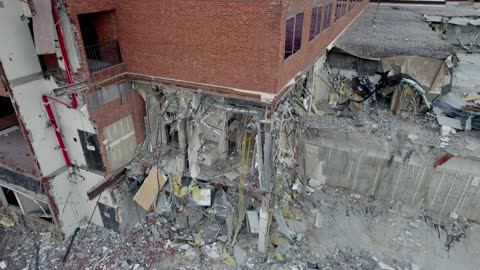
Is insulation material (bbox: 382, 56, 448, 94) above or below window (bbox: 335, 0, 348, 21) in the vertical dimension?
below

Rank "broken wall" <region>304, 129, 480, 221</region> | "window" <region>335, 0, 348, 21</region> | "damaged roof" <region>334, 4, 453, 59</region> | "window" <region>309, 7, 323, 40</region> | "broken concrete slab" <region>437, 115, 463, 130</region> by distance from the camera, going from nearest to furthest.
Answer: "broken wall" <region>304, 129, 480, 221</region>, "window" <region>309, 7, 323, 40</region>, "broken concrete slab" <region>437, 115, 463, 130</region>, "damaged roof" <region>334, 4, 453, 59</region>, "window" <region>335, 0, 348, 21</region>

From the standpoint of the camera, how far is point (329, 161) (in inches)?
530

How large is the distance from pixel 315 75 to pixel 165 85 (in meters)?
7.54

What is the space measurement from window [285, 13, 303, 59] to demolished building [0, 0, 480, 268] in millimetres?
87

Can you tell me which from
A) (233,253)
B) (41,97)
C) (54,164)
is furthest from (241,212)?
(41,97)

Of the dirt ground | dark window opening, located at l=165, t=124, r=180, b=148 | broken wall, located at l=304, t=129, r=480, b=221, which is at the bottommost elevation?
the dirt ground

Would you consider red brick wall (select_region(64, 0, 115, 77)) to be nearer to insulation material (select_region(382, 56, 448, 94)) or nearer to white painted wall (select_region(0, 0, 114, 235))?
white painted wall (select_region(0, 0, 114, 235))

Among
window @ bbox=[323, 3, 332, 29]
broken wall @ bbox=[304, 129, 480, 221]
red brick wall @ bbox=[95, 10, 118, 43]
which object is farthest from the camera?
window @ bbox=[323, 3, 332, 29]

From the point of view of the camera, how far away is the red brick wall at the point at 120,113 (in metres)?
10.0

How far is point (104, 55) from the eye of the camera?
34.0ft

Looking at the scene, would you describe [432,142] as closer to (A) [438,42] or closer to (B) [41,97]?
(A) [438,42]

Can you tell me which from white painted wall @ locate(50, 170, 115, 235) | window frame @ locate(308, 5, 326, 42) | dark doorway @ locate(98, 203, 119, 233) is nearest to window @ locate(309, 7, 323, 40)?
window frame @ locate(308, 5, 326, 42)

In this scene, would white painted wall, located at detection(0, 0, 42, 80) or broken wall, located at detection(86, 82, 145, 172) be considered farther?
broken wall, located at detection(86, 82, 145, 172)

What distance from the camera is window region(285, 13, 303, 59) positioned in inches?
366
